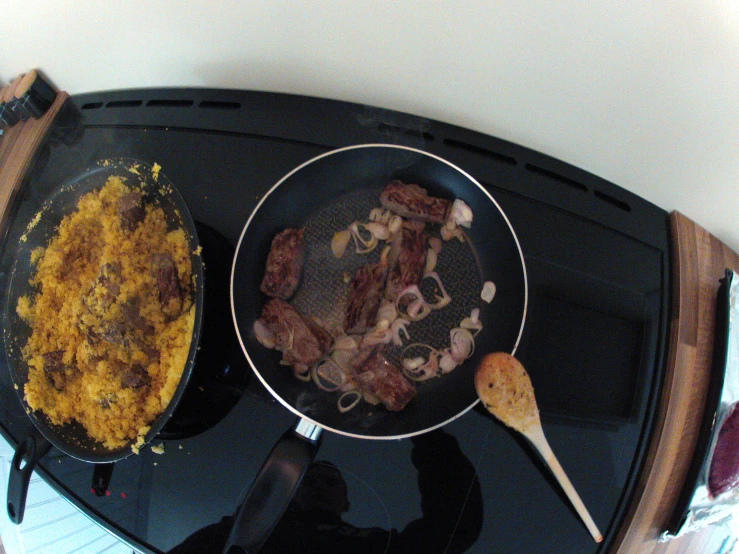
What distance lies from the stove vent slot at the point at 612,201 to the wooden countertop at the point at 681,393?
80 mm

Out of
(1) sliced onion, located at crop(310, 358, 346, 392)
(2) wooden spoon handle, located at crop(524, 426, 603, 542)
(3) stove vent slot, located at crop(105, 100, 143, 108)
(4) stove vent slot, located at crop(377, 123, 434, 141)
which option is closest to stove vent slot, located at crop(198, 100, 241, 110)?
(3) stove vent slot, located at crop(105, 100, 143, 108)

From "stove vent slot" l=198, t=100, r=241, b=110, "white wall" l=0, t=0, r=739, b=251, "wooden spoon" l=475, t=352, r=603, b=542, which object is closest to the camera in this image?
"white wall" l=0, t=0, r=739, b=251

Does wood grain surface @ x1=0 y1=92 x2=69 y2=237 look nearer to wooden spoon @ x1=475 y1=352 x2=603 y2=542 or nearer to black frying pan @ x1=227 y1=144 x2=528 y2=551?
black frying pan @ x1=227 y1=144 x2=528 y2=551

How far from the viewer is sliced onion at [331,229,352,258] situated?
2.25 ft

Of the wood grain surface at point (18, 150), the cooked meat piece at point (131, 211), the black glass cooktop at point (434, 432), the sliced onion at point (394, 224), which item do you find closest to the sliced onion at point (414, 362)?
the black glass cooktop at point (434, 432)

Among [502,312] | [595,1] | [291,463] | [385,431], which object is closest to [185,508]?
[291,463]

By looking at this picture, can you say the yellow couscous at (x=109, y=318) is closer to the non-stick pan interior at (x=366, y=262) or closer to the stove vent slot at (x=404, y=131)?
the non-stick pan interior at (x=366, y=262)

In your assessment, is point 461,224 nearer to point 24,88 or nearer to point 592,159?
point 592,159

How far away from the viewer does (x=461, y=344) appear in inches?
25.8

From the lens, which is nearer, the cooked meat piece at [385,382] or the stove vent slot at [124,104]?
the cooked meat piece at [385,382]

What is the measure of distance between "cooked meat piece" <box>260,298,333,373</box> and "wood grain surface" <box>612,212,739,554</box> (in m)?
→ 0.51

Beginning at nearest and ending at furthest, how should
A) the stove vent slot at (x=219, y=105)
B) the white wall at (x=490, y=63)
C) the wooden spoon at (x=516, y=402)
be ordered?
the white wall at (x=490, y=63) < the wooden spoon at (x=516, y=402) < the stove vent slot at (x=219, y=105)

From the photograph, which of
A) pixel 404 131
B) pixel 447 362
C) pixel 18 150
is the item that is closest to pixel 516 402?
pixel 447 362

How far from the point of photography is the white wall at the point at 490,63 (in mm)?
505
